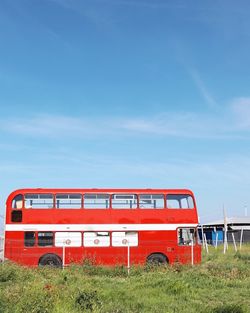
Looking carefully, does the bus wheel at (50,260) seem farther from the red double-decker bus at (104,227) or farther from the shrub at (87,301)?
the shrub at (87,301)

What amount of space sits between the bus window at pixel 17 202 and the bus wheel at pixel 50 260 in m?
2.35

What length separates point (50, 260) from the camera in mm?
20734

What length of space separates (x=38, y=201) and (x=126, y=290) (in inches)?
359

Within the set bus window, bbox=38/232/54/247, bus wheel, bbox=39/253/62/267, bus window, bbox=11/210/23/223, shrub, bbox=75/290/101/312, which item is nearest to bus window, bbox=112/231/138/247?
bus wheel, bbox=39/253/62/267

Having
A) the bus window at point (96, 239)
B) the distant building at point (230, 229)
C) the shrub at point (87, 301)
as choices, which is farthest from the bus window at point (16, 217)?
the distant building at point (230, 229)

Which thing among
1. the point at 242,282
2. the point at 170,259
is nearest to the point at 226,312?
the point at 242,282

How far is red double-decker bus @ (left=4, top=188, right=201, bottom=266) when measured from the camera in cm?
2066

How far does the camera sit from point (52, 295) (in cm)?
1020

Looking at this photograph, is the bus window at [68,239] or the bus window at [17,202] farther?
the bus window at [68,239]

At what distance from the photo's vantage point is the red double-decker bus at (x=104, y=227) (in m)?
20.7

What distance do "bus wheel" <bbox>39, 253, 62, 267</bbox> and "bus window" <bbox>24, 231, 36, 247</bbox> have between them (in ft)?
2.45

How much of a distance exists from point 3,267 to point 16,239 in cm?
544

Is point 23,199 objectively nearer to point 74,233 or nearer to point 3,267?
point 74,233

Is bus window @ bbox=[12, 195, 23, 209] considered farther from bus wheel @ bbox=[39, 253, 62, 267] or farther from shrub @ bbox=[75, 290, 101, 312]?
shrub @ bbox=[75, 290, 101, 312]
